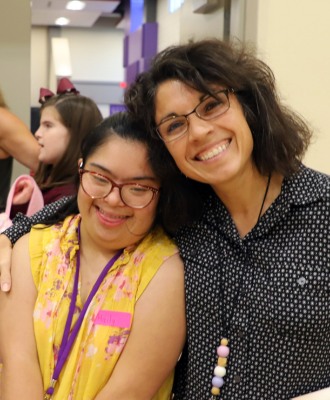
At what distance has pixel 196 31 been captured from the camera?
3.11 metres

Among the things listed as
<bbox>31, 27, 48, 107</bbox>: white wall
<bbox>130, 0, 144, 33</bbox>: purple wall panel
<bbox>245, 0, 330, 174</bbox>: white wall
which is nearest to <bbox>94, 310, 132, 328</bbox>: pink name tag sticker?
<bbox>245, 0, 330, 174</bbox>: white wall

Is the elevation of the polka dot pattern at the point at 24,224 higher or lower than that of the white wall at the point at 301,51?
lower

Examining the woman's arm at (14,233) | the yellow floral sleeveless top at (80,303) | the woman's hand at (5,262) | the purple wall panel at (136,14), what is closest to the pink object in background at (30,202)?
the woman's arm at (14,233)

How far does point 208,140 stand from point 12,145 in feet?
5.04

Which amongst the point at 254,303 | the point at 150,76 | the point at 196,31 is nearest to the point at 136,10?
the point at 196,31

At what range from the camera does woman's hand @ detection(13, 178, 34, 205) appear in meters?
2.26

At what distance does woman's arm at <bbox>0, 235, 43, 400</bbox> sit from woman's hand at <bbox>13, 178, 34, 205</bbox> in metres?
0.57

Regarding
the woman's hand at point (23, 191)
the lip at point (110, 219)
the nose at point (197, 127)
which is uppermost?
A: the nose at point (197, 127)

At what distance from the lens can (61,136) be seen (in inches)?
110

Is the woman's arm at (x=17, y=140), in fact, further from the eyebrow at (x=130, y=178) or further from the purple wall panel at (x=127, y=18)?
the purple wall panel at (x=127, y=18)

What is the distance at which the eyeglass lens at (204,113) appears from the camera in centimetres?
151

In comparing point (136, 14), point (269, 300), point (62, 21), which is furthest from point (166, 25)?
point (62, 21)

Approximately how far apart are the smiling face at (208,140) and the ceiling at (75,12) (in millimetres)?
6342

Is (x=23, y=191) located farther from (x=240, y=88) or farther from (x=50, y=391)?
(x=240, y=88)
